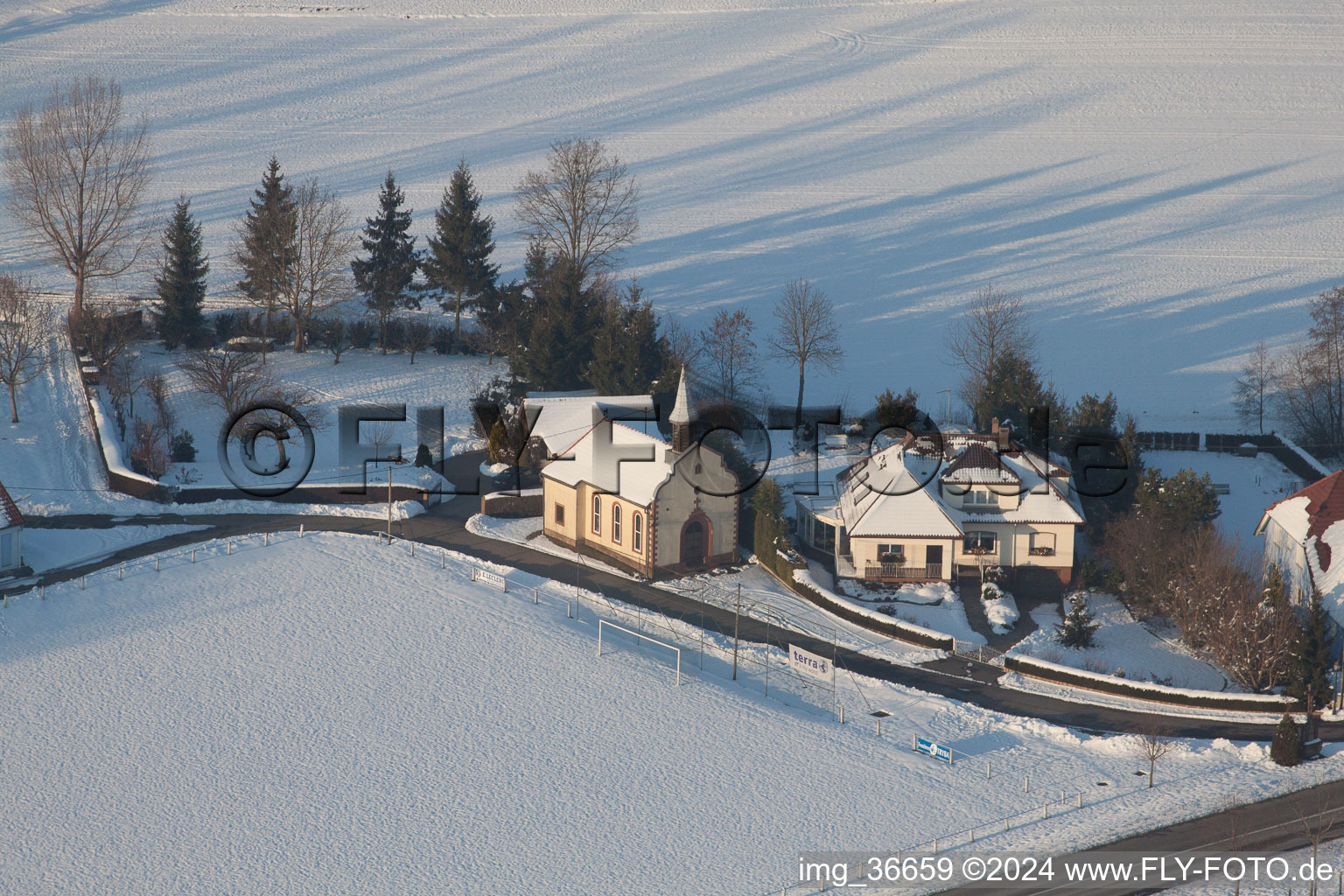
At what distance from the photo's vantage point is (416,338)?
74.2 metres

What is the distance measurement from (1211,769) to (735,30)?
116 meters

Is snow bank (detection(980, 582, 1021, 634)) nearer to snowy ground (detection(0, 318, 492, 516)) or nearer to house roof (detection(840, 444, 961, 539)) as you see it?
house roof (detection(840, 444, 961, 539))

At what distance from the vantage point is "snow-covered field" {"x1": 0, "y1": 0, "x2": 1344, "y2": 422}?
289ft

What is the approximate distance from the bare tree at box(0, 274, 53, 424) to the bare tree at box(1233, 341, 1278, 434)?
61.2 meters

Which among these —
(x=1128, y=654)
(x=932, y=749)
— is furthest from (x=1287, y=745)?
(x=932, y=749)

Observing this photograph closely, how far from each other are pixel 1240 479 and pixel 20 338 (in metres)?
58.5

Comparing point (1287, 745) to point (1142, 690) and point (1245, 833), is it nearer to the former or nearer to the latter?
point (1245, 833)

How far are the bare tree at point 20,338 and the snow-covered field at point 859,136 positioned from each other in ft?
32.3

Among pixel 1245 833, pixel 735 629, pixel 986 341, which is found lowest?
pixel 1245 833

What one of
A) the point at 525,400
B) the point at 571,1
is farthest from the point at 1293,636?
the point at 571,1

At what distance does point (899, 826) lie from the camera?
35.2 meters

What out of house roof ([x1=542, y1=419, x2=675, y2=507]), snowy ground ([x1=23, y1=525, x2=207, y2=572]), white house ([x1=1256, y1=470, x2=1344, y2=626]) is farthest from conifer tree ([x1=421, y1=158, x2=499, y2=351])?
white house ([x1=1256, y1=470, x2=1344, y2=626])

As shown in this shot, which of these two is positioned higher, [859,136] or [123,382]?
[859,136]

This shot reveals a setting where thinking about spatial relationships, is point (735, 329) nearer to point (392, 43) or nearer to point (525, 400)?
point (525, 400)
